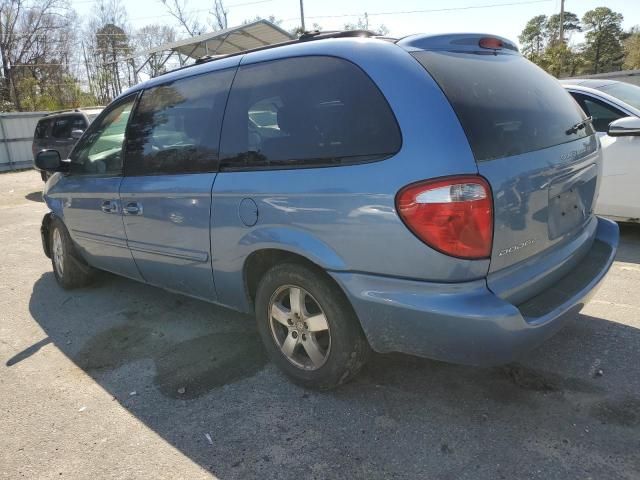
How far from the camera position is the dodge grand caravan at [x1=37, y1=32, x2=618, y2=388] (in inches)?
86.7

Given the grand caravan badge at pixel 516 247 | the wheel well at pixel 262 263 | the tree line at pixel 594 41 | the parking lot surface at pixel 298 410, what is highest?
the tree line at pixel 594 41

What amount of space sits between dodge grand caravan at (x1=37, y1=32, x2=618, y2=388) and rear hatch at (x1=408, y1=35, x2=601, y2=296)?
0.04 ft

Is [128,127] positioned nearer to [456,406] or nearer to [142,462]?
[142,462]

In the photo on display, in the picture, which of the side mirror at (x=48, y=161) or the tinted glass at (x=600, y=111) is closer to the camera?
the side mirror at (x=48, y=161)

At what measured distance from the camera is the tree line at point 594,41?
42.4m

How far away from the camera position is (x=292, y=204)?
2.59m

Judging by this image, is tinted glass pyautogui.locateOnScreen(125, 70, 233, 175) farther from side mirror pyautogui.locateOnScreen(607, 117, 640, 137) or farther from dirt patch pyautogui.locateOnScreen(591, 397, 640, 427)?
side mirror pyautogui.locateOnScreen(607, 117, 640, 137)

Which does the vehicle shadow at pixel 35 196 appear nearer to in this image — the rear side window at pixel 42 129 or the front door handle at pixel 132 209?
the rear side window at pixel 42 129

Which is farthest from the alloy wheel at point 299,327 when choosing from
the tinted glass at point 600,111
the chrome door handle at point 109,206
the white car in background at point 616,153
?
the tinted glass at point 600,111

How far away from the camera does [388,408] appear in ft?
8.88

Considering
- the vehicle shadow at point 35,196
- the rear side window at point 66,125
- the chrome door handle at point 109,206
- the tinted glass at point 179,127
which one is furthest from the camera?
the vehicle shadow at point 35,196

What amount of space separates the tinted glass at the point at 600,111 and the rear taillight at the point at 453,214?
3.82 meters

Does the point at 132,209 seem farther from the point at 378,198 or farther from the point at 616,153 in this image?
the point at 616,153

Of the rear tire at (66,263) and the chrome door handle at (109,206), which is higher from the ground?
the chrome door handle at (109,206)
